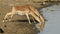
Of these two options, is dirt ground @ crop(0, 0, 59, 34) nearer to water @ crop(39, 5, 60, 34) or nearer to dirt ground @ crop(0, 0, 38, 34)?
dirt ground @ crop(0, 0, 38, 34)

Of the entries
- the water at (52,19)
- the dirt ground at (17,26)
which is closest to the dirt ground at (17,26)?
the dirt ground at (17,26)

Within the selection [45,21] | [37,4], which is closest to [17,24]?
[45,21]

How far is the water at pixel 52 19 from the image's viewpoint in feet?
6.79

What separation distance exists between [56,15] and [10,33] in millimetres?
749

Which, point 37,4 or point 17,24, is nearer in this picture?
point 17,24

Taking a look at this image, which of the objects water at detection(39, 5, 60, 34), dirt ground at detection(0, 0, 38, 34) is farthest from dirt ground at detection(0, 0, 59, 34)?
water at detection(39, 5, 60, 34)

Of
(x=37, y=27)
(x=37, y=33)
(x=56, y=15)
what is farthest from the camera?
(x=56, y=15)

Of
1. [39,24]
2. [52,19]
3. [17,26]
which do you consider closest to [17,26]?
[17,26]

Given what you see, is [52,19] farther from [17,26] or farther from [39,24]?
[17,26]

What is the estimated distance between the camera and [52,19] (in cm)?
240

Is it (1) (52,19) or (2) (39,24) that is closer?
(2) (39,24)

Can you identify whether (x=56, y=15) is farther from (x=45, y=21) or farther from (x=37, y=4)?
(x=37, y=4)

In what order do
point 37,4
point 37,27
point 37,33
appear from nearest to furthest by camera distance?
1. point 37,33
2. point 37,27
3. point 37,4

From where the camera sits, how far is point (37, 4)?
311cm
